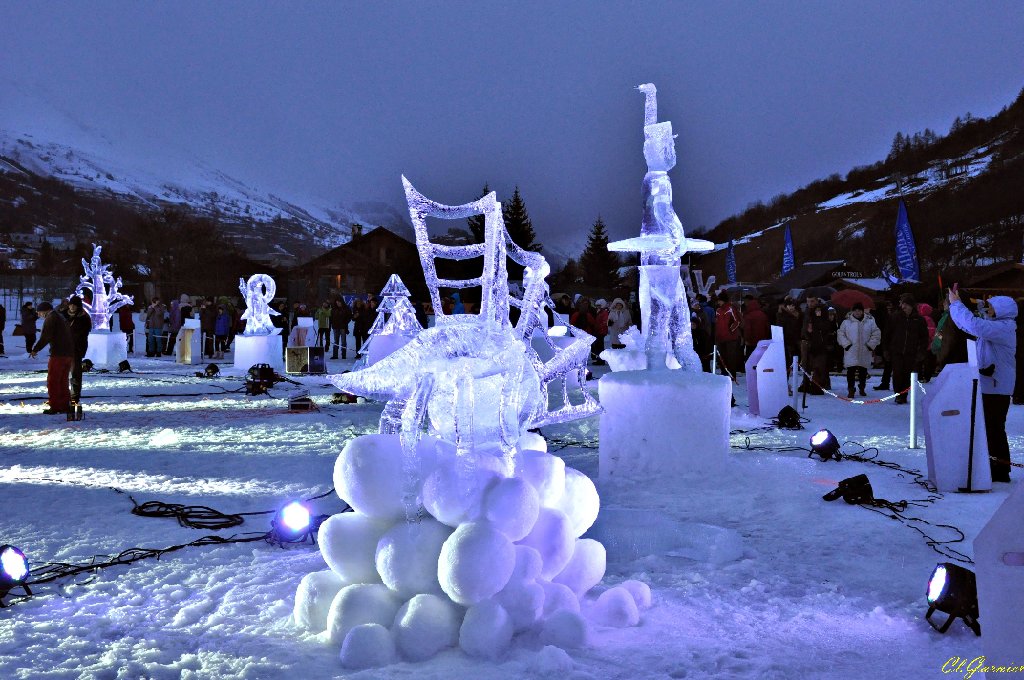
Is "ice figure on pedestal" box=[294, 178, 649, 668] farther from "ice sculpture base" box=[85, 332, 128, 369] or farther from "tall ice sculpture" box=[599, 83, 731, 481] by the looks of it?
"ice sculpture base" box=[85, 332, 128, 369]

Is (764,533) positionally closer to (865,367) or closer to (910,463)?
(910,463)

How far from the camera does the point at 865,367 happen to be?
47.2 feet

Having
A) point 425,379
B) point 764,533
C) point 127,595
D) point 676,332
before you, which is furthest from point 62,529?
point 676,332

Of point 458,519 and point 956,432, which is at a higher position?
point 956,432

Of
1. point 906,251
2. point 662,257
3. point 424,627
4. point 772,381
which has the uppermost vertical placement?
point 906,251

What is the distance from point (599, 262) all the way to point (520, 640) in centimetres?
6754

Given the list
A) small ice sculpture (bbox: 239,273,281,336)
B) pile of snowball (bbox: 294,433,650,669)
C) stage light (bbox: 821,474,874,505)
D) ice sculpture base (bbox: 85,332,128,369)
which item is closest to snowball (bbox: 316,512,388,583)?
pile of snowball (bbox: 294,433,650,669)

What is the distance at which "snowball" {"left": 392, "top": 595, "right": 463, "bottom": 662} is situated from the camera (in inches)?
142

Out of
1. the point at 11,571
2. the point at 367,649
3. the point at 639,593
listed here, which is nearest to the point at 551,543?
the point at 639,593

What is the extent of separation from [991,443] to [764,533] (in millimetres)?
3194

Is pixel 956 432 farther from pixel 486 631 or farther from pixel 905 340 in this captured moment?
pixel 905 340

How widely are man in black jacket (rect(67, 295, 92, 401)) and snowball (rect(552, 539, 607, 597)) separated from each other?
9478 mm

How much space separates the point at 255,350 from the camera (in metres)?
19.4

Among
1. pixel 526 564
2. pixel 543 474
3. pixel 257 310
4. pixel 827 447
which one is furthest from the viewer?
pixel 257 310
